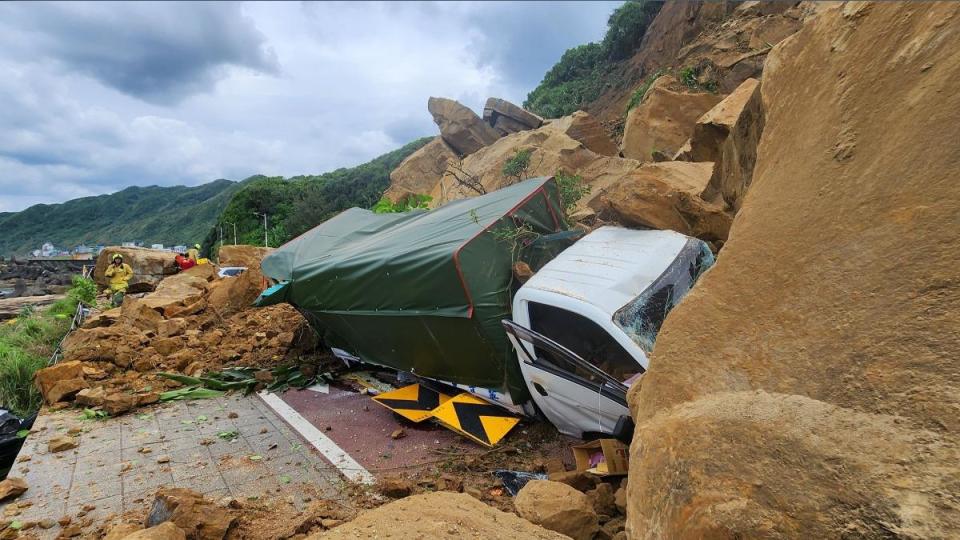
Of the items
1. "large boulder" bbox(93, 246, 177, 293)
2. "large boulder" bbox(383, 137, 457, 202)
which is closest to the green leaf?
"large boulder" bbox(93, 246, 177, 293)

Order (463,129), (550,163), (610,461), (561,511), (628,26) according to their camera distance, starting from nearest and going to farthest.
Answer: (561,511) → (610,461) → (550,163) → (463,129) → (628,26)

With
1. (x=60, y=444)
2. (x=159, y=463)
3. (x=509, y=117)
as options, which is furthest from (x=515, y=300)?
(x=509, y=117)

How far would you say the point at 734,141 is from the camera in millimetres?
4680

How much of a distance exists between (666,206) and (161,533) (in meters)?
4.83

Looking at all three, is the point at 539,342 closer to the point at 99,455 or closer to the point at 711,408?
the point at 711,408

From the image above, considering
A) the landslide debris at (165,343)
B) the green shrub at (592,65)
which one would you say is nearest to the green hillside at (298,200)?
the green shrub at (592,65)

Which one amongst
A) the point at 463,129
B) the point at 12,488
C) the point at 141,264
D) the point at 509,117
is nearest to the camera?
the point at 12,488

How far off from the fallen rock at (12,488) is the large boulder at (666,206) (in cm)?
565

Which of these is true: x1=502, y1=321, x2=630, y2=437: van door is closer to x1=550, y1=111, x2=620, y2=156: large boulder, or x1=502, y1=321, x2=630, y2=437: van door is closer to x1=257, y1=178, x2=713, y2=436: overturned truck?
x1=257, y1=178, x2=713, y2=436: overturned truck

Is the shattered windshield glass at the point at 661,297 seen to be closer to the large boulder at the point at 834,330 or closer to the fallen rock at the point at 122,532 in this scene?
the large boulder at the point at 834,330

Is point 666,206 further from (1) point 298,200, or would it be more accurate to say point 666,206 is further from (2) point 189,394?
(1) point 298,200

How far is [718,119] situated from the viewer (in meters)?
6.95

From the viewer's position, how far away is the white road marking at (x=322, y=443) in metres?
4.38

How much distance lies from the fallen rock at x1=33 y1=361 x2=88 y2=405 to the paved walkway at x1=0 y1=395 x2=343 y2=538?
0.36 m
